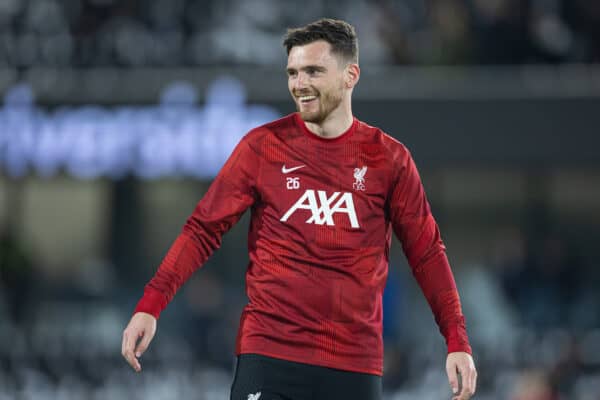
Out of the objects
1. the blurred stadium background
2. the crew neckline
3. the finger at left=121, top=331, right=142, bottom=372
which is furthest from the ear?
the blurred stadium background

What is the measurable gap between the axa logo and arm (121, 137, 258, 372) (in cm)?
20

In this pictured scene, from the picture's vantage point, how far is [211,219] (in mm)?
4344

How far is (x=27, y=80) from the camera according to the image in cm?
1191

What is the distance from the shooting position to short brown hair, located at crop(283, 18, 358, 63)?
4.35 metres

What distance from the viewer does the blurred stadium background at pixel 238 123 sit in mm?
10961

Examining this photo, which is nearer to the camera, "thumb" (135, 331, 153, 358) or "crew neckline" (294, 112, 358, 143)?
"thumb" (135, 331, 153, 358)

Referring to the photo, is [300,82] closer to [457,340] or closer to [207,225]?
[207,225]

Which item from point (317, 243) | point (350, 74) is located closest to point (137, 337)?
point (317, 243)

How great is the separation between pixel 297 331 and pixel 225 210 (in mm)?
547

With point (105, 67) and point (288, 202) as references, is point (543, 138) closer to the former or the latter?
point (105, 67)

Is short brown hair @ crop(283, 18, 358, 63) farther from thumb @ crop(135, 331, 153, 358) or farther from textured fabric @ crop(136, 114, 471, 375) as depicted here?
thumb @ crop(135, 331, 153, 358)

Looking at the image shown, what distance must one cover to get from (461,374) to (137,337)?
1.20 meters

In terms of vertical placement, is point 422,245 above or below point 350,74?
below

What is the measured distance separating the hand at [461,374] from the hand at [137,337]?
112 cm
